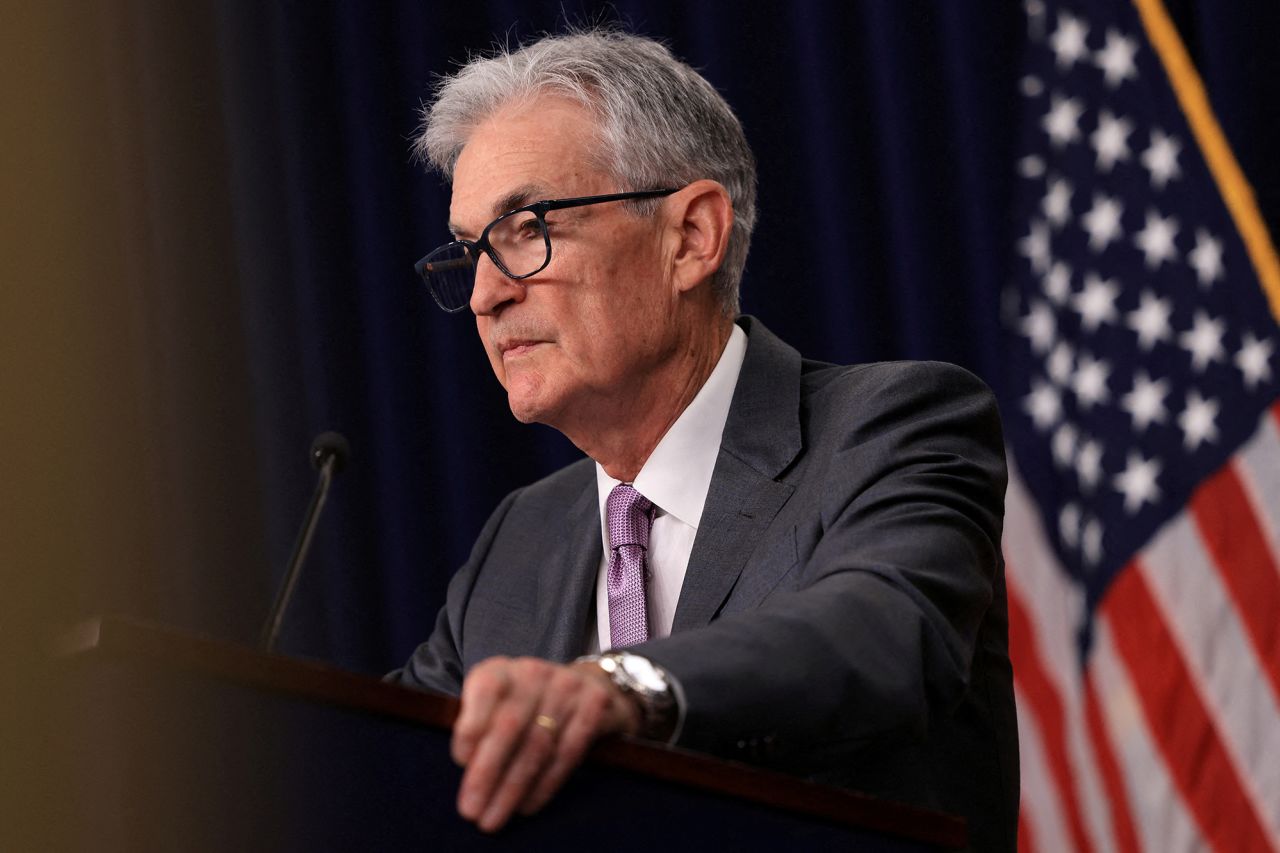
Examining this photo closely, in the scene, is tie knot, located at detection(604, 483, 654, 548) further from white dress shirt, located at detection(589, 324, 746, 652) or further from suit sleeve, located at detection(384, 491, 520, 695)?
suit sleeve, located at detection(384, 491, 520, 695)

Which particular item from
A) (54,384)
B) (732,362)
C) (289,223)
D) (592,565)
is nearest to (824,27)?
(289,223)

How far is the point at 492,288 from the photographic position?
2053 millimetres

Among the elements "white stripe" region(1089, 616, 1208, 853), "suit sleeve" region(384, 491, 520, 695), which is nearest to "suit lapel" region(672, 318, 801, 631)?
"suit sleeve" region(384, 491, 520, 695)

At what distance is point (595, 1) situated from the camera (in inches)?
143

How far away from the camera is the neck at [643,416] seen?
2.09 m

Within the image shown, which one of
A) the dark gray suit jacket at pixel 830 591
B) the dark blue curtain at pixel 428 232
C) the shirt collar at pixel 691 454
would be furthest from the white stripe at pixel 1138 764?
the shirt collar at pixel 691 454

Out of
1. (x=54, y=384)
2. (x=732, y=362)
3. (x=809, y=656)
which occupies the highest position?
(x=54, y=384)

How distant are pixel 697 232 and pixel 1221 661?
1420mm

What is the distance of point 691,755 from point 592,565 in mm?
1172

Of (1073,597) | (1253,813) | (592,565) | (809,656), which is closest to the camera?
(809,656)

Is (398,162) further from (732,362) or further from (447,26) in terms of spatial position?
(732,362)

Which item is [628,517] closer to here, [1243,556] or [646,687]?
[646,687]

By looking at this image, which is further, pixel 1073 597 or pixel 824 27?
pixel 824 27

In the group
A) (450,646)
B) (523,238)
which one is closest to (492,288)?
(523,238)
